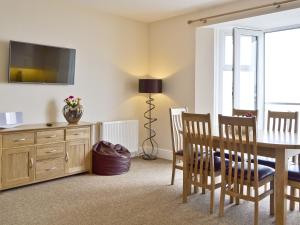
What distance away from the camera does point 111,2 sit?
4.43 metres

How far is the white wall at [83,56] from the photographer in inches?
156

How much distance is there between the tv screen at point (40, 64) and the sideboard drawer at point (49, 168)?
1161mm

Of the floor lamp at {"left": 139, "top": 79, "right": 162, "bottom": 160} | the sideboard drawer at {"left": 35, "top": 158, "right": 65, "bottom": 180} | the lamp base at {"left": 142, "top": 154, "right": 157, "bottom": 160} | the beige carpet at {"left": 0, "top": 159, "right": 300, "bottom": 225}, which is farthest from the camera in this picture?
the lamp base at {"left": 142, "top": 154, "right": 157, "bottom": 160}

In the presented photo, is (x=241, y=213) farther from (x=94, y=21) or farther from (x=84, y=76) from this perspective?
(x=94, y=21)

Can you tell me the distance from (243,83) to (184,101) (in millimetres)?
1099

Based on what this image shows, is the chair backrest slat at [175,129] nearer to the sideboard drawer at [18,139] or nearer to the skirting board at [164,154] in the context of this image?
the skirting board at [164,154]

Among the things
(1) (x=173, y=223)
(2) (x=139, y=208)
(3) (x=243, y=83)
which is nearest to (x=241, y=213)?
(1) (x=173, y=223)

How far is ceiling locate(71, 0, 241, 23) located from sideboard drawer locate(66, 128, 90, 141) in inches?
77.1

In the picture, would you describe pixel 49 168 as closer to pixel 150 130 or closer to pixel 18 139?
pixel 18 139

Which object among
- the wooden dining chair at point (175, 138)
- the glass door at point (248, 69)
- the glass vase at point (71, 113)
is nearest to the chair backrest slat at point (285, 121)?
the wooden dining chair at point (175, 138)

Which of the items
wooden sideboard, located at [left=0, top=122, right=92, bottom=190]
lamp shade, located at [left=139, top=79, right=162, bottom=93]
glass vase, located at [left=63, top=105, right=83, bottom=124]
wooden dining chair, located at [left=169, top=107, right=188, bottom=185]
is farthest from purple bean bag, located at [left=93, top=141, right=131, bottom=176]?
lamp shade, located at [left=139, top=79, right=162, bottom=93]

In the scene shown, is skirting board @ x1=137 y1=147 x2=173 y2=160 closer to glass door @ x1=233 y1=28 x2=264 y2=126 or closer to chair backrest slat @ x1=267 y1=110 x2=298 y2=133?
glass door @ x1=233 y1=28 x2=264 y2=126

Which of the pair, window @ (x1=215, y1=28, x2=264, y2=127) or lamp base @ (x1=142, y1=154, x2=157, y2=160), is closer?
window @ (x1=215, y1=28, x2=264, y2=127)

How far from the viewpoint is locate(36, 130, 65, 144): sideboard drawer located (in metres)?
3.74
